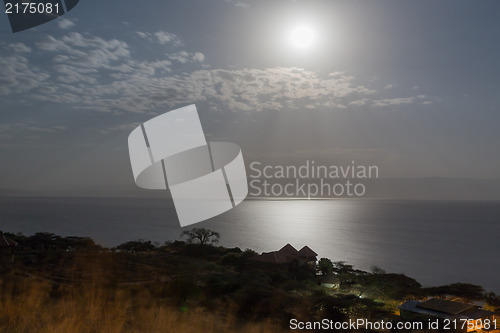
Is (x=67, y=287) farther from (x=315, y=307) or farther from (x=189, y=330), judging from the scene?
(x=315, y=307)

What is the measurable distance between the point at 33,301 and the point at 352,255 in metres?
85.4

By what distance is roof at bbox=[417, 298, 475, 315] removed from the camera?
1805 centimetres

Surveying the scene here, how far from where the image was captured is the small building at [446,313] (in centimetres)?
1703

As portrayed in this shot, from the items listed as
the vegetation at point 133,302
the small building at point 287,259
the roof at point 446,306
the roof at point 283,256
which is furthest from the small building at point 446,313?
the roof at point 283,256

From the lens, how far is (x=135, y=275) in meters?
10.9

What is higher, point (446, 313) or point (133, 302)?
point (133, 302)

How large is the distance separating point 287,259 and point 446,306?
1322 cm

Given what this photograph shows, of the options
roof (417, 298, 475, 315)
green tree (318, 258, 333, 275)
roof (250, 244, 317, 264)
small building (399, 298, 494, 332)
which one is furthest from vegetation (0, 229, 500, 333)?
green tree (318, 258, 333, 275)

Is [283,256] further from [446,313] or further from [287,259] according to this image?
[446,313]

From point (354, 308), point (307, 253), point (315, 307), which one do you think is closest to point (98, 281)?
point (315, 307)

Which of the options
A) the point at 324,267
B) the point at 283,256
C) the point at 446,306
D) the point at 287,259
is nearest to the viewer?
the point at 446,306

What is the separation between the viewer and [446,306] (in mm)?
18641

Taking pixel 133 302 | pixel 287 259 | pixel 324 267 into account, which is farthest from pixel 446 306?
pixel 133 302

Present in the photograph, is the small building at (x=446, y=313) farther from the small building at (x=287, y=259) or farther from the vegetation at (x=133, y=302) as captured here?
the small building at (x=287, y=259)
